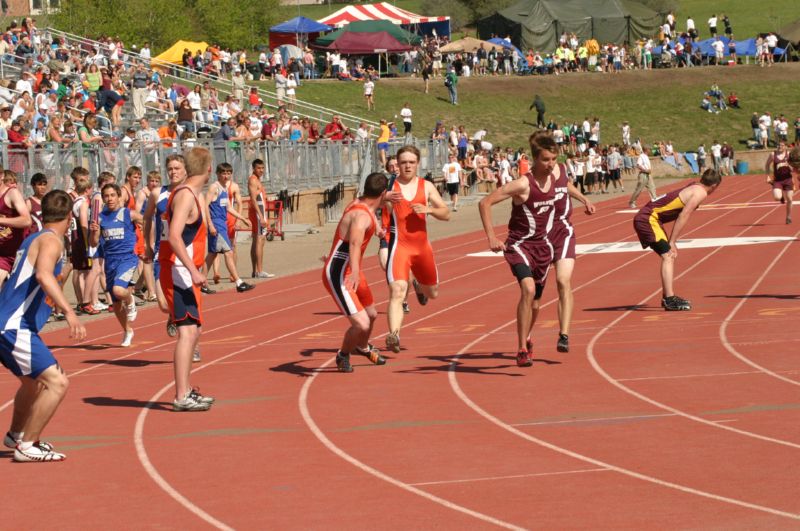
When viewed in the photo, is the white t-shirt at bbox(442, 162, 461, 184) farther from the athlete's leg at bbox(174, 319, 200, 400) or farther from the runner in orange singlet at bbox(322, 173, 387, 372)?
the athlete's leg at bbox(174, 319, 200, 400)

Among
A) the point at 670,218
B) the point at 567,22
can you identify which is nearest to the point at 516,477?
the point at 670,218

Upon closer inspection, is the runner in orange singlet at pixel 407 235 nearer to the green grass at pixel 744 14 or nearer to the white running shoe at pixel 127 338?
the white running shoe at pixel 127 338

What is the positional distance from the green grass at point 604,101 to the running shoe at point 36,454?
48.8 metres

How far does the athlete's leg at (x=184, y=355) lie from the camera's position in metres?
9.61

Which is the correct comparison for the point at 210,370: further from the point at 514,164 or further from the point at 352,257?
the point at 514,164

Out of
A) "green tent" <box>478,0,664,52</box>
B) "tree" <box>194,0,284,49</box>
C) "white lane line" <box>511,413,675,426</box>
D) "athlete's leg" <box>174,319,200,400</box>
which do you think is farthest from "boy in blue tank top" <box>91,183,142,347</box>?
"tree" <box>194,0,284,49</box>

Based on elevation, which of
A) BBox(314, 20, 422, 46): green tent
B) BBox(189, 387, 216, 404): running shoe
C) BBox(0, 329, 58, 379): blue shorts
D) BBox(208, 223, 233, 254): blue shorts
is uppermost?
BBox(314, 20, 422, 46): green tent

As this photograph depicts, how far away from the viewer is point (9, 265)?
13773mm

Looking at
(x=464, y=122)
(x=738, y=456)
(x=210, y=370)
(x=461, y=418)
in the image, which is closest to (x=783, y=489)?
(x=738, y=456)

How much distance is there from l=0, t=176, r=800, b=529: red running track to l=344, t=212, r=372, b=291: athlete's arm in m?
0.80

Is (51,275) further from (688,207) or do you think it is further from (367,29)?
(367,29)

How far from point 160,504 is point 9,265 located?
744 centimetres

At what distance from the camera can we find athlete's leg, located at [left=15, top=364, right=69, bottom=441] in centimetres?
802

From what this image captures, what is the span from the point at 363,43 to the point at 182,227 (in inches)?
2185
